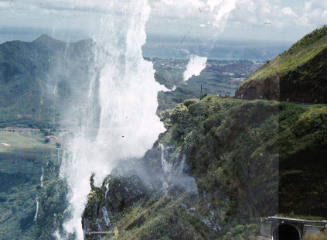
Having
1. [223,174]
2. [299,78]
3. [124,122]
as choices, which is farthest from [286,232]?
[124,122]

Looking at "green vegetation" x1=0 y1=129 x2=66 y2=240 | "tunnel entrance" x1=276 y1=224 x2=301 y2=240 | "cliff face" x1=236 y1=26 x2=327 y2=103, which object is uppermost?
"cliff face" x1=236 y1=26 x2=327 y2=103

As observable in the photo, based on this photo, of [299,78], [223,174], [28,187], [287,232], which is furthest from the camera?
[28,187]

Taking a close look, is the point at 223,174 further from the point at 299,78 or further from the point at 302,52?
the point at 302,52

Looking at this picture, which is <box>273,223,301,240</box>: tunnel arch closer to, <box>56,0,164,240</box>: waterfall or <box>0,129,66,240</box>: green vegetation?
<box>56,0,164,240</box>: waterfall

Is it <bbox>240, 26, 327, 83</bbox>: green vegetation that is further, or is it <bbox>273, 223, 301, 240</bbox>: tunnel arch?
<bbox>240, 26, 327, 83</bbox>: green vegetation

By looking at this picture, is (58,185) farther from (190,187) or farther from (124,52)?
(190,187)

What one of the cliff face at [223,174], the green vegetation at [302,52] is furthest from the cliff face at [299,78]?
the cliff face at [223,174]

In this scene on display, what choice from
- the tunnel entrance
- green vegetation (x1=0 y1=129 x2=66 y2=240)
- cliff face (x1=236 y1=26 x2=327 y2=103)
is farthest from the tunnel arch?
green vegetation (x1=0 y1=129 x2=66 y2=240)
